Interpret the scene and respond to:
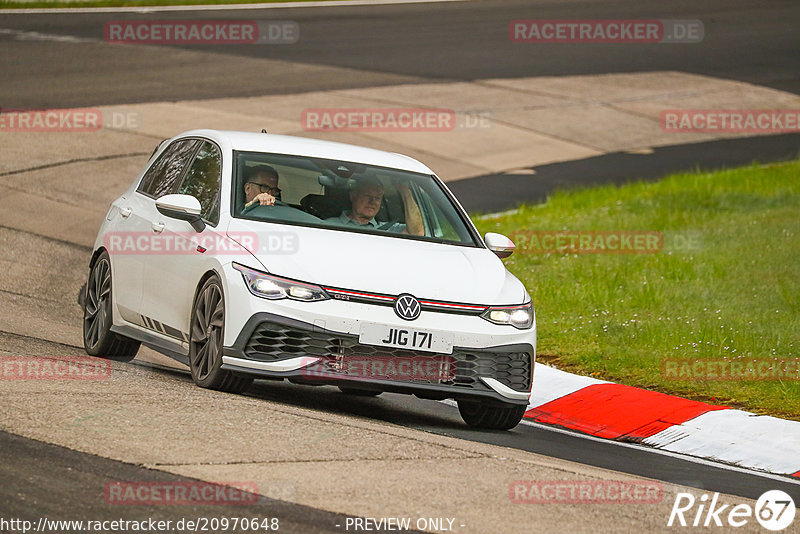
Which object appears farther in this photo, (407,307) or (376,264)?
(376,264)

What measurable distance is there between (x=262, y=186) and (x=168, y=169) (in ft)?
3.98

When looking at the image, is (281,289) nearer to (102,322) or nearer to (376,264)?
(376,264)

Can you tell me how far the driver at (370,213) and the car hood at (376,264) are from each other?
0.87ft

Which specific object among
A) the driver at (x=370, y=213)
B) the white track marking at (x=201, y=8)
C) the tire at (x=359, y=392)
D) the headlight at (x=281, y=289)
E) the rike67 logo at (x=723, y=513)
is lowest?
the tire at (x=359, y=392)

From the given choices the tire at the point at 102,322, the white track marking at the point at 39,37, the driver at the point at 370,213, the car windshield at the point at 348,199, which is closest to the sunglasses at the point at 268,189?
the car windshield at the point at 348,199

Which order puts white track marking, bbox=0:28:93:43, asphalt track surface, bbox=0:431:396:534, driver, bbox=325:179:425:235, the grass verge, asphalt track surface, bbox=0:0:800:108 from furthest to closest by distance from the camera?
white track marking, bbox=0:28:93:43 → asphalt track surface, bbox=0:0:800:108 → the grass verge → driver, bbox=325:179:425:235 → asphalt track surface, bbox=0:431:396:534

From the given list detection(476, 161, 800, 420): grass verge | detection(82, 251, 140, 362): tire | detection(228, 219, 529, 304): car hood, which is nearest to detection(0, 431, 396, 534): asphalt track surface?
detection(228, 219, 529, 304): car hood

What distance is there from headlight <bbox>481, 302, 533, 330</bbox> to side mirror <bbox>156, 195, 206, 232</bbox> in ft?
6.33

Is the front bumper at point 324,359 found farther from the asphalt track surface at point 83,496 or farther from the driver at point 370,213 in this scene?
the asphalt track surface at point 83,496

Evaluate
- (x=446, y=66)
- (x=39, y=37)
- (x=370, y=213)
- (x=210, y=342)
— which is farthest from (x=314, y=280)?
(x=39, y=37)

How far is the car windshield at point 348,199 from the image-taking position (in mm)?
8984

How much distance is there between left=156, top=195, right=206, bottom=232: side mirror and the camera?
8719 mm

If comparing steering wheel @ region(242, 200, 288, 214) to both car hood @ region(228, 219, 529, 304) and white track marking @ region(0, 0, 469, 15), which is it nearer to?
car hood @ region(228, 219, 529, 304)

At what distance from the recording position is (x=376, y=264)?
830 centimetres
